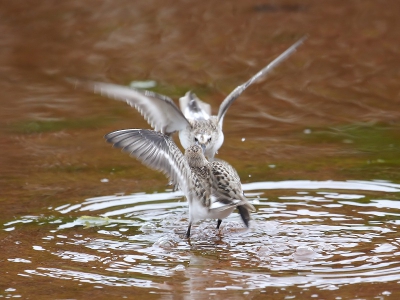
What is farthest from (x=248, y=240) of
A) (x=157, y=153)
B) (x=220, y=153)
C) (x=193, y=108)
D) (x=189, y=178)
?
(x=193, y=108)

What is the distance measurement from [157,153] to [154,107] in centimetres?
130

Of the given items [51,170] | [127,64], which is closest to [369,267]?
[51,170]

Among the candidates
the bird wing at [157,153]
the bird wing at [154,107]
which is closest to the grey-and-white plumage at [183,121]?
the bird wing at [154,107]

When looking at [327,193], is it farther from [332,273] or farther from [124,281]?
[124,281]

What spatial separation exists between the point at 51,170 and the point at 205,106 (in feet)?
5.98

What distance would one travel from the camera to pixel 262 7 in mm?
13242

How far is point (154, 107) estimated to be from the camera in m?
7.41

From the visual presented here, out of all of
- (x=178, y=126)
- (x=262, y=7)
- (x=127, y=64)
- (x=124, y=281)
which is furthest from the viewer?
(x=262, y=7)

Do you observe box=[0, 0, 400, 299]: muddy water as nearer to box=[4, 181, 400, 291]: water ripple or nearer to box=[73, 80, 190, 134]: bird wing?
box=[4, 181, 400, 291]: water ripple

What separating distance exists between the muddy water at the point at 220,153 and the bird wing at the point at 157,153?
491 mm

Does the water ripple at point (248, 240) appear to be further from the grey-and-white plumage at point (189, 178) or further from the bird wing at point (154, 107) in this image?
the bird wing at point (154, 107)

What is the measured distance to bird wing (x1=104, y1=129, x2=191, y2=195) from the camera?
20.1 ft

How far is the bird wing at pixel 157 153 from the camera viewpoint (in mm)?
6121

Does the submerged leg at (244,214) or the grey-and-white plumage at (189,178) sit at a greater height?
the grey-and-white plumage at (189,178)
